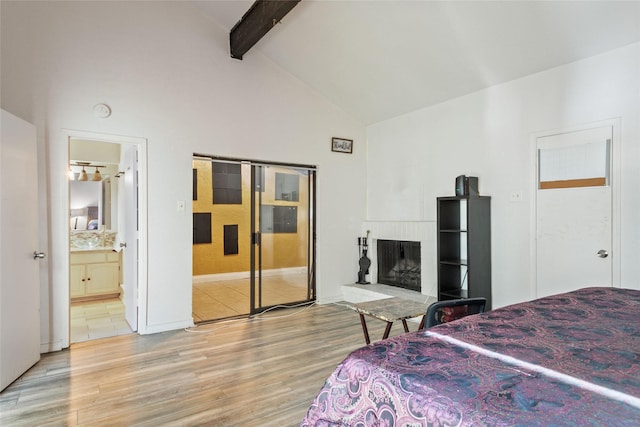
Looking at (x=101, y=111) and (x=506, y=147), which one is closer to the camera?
(x=101, y=111)

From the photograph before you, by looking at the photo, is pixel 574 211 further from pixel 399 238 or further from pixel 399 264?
pixel 399 264

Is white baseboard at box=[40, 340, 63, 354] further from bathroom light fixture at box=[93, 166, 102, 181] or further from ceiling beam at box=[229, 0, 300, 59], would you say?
ceiling beam at box=[229, 0, 300, 59]

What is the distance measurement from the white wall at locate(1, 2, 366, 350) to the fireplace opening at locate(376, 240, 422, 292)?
0.65 meters

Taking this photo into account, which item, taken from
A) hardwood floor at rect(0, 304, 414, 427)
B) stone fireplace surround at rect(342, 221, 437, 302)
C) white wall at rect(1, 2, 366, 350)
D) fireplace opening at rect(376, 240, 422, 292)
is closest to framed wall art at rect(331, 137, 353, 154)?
white wall at rect(1, 2, 366, 350)

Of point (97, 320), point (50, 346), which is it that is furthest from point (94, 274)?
point (50, 346)

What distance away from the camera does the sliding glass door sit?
454 centimetres

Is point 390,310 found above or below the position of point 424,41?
below

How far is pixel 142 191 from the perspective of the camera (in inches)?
145

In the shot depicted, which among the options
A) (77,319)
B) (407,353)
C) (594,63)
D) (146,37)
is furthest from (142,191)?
(594,63)

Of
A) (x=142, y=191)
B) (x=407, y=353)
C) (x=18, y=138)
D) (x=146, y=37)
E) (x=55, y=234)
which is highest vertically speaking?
(x=146, y=37)

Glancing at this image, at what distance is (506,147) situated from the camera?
3676 mm

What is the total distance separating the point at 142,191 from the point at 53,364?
5.50 ft

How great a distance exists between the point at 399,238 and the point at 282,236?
156 cm

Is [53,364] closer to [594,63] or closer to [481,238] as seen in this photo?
[481,238]
